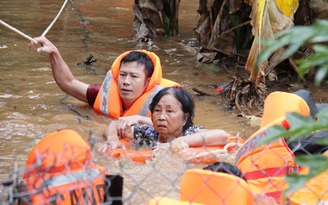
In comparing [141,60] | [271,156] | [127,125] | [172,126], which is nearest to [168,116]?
[172,126]

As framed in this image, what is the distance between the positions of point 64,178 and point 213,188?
0.60 m

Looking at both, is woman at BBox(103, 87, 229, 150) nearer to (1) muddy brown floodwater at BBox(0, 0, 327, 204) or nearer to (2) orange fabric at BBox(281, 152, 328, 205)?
(1) muddy brown floodwater at BBox(0, 0, 327, 204)

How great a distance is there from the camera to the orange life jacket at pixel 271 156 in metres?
3.00

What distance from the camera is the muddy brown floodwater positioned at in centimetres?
387

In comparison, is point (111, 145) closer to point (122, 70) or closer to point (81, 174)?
point (122, 70)

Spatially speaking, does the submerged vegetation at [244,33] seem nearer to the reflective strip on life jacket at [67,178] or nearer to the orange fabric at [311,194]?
the orange fabric at [311,194]

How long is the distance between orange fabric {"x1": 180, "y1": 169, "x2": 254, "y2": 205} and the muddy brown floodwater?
0.11 meters

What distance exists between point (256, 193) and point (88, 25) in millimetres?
6674

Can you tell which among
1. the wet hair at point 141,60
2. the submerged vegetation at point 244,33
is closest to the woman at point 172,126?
the wet hair at point 141,60

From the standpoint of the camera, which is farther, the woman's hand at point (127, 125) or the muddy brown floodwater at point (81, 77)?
the woman's hand at point (127, 125)

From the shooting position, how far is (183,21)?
1030 centimetres

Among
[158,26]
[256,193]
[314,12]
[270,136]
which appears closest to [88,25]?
[158,26]

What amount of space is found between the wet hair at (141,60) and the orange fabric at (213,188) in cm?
272

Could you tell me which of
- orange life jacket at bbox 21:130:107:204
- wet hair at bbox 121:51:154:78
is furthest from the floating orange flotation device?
orange life jacket at bbox 21:130:107:204
